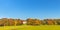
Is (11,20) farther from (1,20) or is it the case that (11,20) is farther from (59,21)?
(59,21)

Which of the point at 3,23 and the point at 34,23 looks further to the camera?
the point at 34,23

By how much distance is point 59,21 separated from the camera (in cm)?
3719

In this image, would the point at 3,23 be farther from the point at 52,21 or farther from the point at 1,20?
the point at 52,21

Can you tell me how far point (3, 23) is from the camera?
37.7m

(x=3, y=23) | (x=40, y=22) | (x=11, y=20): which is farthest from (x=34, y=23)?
(x=3, y=23)

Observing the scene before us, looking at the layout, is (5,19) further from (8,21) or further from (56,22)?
(56,22)

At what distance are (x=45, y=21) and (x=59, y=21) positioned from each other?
16.3 feet

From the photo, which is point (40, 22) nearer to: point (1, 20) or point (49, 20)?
point (49, 20)

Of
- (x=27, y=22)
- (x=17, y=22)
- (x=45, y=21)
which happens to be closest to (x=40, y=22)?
(x=45, y=21)

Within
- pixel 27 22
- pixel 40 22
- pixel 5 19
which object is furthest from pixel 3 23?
pixel 40 22

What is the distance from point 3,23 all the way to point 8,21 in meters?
1.82

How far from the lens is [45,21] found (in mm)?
39438

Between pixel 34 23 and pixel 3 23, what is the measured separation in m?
11.1

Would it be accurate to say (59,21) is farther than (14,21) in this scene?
No
